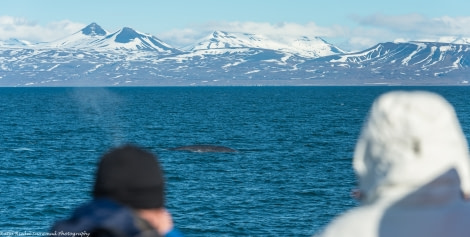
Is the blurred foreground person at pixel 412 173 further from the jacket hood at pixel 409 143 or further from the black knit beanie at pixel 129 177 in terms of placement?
the black knit beanie at pixel 129 177

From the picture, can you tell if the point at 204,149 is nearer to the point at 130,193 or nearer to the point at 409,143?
the point at 130,193

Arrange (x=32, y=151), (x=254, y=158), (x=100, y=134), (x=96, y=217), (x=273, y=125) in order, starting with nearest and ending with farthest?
(x=96, y=217) < (x=254, y=158) < (x=32, y=151) < (x=100, y=134) < (x=273, y=125)

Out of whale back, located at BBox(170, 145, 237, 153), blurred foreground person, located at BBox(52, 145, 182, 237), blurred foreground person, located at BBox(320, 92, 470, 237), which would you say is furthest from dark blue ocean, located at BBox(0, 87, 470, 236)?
blurred foreground person, located at BBox(320, 92, 470, 237)

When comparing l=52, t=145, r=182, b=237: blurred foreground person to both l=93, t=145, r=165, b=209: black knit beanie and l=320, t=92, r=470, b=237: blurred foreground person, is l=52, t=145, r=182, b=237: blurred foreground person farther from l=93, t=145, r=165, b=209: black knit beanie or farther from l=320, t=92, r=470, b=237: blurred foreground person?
l=320, t=92, r=470, b=237: blurred foreground person

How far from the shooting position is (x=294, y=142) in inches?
3728

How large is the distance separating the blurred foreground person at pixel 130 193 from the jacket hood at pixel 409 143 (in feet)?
4.13

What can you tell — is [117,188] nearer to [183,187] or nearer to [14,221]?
[14,221]

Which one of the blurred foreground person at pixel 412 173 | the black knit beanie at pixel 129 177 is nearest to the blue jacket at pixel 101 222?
the black knit beanie at pixel 129 177

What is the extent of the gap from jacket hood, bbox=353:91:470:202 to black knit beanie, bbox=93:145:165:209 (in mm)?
1254

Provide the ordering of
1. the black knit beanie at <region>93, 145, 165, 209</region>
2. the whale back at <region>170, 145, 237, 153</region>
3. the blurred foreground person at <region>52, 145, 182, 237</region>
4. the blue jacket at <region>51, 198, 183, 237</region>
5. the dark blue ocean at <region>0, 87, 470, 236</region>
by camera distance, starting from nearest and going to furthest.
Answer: the blue jacket at <region>51, 198, 183, 237</region> < the blurred foreground person at <region>52, 145, 182, 237</region> < the black knit beanie at <region>93, 145, 165, 209</region> < the dark blue ocean at <region>0, 87, 470, 236</region> < the whale back at <region>170, 145, 237, 153</region>

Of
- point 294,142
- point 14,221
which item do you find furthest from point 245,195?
point 294,142

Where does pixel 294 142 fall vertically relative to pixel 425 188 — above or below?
below

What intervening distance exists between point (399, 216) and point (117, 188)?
1.60 m

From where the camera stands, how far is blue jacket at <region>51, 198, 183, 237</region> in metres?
4.62
